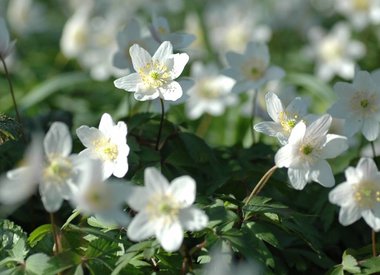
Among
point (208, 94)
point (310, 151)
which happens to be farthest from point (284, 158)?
point (208, 94)

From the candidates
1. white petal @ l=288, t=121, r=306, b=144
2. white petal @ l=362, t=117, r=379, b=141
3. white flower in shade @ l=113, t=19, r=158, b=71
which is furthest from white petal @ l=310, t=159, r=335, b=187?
white flower in shade @ l=113, t=19, r=158, b=71

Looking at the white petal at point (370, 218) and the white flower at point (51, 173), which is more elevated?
the white flower at point (51, 173)

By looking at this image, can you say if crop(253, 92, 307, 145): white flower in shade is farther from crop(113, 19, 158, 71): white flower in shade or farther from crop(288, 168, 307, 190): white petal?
crop(113, 19, 158, 71): white flower in shade

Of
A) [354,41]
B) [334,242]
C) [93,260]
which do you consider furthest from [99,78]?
[93,260]

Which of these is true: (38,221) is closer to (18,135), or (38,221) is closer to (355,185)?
(18,135)

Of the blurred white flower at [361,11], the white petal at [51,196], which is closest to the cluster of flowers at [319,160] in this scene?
the white petal at [51,196]

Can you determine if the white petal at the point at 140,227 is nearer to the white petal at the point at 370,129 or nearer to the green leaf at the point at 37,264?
the green leaf at the point at 37,264
